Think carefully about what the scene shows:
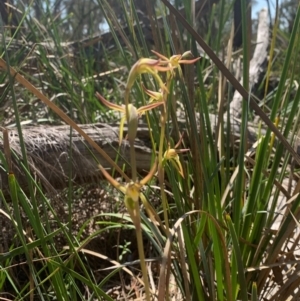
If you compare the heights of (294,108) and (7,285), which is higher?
(294,108)

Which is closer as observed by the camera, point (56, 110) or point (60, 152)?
point (56, 110)

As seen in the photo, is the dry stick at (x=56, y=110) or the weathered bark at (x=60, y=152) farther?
the weathered bark at (x=60, y=152)

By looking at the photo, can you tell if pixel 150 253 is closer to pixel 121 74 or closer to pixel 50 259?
pixel 50 259

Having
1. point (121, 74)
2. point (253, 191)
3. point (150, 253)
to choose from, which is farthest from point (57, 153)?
point (121, 74)

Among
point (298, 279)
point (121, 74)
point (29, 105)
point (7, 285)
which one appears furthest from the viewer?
point (121, 74)

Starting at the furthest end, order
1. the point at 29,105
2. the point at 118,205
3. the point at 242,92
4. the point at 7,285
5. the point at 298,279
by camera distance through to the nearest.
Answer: the point at 29,105 < the point at 118,205 < the point at 7,285 < the point at 298,279 < the point at 242,92

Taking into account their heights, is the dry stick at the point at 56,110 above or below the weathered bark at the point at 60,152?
above

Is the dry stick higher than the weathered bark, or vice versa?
the dry stick

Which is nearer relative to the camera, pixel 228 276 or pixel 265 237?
pixel 228 276

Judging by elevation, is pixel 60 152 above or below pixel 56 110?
below

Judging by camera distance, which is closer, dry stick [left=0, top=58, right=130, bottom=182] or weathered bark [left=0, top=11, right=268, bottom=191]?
dry stick [left=0, top=58, right=130, bottom=182]

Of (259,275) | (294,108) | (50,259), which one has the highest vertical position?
(294,108)
